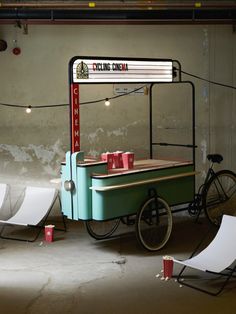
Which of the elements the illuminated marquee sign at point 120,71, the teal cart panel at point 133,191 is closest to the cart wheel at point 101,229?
the teal cart panel at point 133,191

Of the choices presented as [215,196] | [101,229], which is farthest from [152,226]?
[215,196]

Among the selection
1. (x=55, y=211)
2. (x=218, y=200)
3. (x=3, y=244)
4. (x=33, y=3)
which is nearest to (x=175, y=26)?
(x=33, y=3)

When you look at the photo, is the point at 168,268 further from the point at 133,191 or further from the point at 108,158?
the point at 108,158

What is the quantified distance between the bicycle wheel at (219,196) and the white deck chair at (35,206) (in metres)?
2.27

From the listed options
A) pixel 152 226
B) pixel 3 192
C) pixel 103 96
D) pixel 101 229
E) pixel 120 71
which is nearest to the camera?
pixel 120 71

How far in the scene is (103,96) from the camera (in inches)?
328

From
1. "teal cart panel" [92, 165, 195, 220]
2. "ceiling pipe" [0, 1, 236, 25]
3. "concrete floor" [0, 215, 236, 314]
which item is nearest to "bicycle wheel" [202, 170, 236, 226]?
"concrete floor" [0, 215, 236, 314]

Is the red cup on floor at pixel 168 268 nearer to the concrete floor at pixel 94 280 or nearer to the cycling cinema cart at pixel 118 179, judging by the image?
the concrete floor at pixel 94 280

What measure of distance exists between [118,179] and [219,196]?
94.6 inches

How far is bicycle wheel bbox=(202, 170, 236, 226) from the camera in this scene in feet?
25.3

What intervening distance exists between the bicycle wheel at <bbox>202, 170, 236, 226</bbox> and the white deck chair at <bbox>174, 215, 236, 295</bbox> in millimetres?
1902

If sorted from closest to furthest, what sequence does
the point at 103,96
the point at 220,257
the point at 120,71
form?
the point at 220,257, the point at 120,71, the point at 103,96

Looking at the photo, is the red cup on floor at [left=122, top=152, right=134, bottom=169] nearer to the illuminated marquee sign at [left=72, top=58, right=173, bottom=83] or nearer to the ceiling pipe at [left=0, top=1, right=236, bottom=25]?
the illuminated marquee sign at [left=72, top=58, right=173, bottom=83]

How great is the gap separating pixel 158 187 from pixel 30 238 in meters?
1.97
